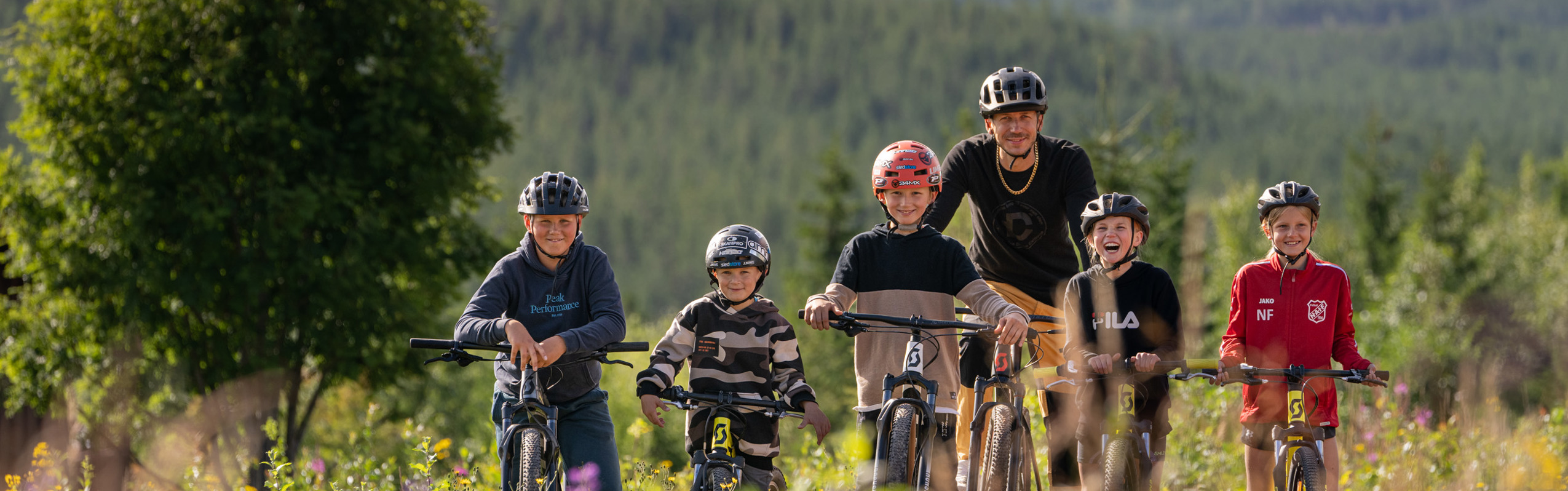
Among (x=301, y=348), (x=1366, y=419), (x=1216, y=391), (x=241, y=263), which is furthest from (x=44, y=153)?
(x=1366, y=419)

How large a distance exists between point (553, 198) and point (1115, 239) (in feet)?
8.99

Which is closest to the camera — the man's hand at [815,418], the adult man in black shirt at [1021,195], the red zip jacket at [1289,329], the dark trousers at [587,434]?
the man's hand at [815,418]

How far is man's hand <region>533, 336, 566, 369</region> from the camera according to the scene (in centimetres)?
503

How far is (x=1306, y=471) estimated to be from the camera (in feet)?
17.2

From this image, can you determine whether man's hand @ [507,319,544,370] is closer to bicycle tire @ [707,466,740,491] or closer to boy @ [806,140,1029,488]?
bicycle tire @ [707,466,740,491]

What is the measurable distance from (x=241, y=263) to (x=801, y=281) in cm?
3203

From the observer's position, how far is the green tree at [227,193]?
1703 centimetres

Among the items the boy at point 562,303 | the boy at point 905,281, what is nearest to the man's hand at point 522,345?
the boy at point 562,303

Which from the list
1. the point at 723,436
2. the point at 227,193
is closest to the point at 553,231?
the point at 723,436

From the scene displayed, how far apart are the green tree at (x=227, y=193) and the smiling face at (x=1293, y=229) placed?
14.4 meters

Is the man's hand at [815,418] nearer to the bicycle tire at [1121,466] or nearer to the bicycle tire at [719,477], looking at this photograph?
the bicycle tire at [719,477]

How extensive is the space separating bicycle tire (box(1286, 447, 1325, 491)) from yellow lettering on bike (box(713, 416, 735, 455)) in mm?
2603

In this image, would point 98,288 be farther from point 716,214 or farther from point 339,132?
point 716,214

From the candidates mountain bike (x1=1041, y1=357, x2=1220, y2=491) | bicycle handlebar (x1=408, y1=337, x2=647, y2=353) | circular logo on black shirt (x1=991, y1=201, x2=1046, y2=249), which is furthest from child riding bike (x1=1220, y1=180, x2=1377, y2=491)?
bicycle handlebar (x1=408, y1=337, x2=647, y2=353)
